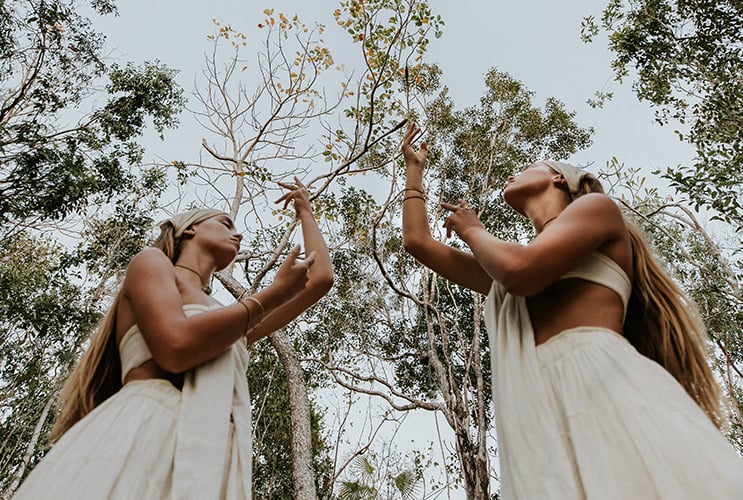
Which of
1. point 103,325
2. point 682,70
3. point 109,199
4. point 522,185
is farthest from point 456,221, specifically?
point 682,70

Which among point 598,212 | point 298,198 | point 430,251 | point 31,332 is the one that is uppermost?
point 31,332

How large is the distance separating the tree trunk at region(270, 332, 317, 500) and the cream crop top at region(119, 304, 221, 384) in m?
4.83

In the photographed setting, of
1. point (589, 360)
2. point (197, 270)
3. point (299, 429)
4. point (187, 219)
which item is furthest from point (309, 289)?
point (299, 429)

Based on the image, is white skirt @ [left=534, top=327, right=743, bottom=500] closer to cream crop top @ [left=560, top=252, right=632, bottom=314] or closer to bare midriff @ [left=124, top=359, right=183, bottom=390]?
cream crop top @ [left=560, top=252, right=632, bottom=314]

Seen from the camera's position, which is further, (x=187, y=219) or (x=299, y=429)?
(x=299, y=429)

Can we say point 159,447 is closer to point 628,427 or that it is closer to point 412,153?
point 628,427

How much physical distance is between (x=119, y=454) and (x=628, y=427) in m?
1.25

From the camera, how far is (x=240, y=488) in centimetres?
161

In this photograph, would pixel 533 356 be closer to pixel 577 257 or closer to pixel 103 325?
pixel 577 257

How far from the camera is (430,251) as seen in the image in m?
2.28

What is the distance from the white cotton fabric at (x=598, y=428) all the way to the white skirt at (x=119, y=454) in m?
0.93

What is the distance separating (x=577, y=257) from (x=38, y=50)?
345 inches

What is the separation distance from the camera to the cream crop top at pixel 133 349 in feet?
5.86

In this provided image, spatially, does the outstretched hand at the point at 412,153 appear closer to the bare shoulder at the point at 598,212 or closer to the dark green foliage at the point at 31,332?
the bare shoulder at the point at 598,212
